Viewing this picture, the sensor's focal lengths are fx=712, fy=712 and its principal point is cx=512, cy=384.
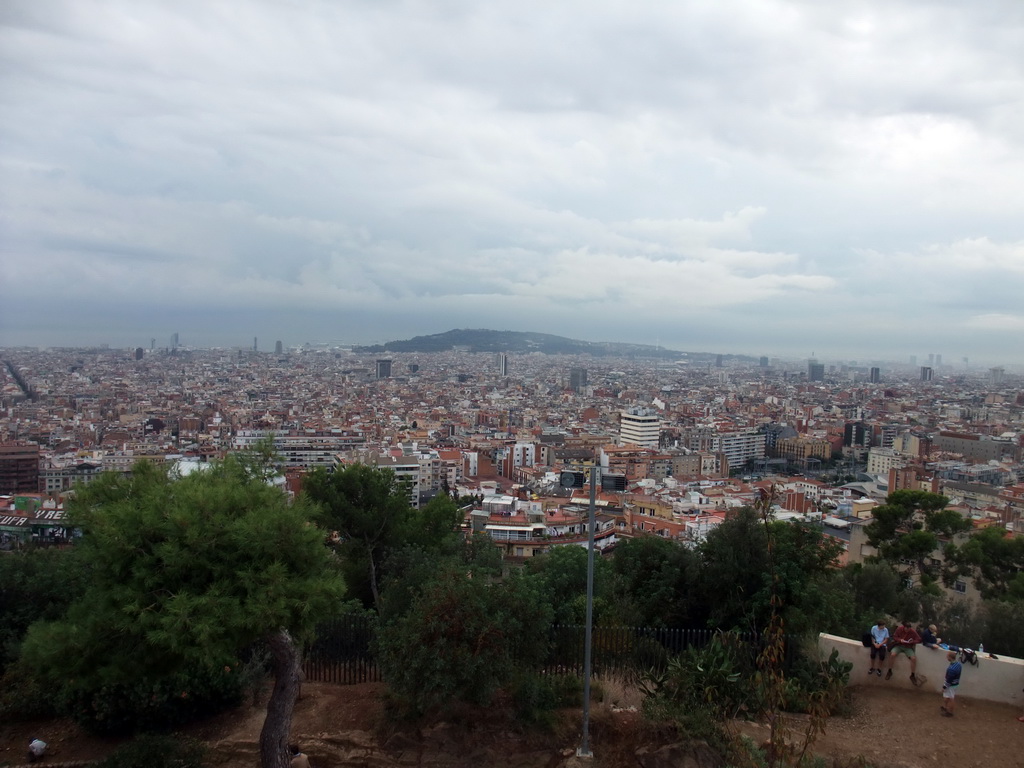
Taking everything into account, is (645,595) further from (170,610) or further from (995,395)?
(995,395)

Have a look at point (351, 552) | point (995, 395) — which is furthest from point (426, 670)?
point (995, 395)

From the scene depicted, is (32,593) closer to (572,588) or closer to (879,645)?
(572,588)

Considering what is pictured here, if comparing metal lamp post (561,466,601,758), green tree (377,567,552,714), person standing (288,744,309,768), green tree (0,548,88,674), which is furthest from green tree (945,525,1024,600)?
green tree (0,548,88,674)

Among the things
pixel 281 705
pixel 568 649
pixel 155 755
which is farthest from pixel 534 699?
pixel 155 755

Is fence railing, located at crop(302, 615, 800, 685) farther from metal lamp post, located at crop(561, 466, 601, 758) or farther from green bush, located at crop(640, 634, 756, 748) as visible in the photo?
metal lamp post, located at crop(561, 466, 601, 758)

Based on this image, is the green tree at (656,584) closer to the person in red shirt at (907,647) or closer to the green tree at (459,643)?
the green tree at (459,643)

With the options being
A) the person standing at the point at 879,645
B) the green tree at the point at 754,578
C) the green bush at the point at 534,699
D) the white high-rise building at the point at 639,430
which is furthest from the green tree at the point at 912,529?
the white high-rise building at the point at 639,430
